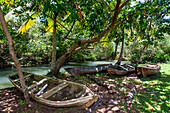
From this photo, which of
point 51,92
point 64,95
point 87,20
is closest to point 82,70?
point 87,20

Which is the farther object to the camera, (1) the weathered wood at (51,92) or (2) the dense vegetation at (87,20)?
(2) the dense vegetation at (87,20)

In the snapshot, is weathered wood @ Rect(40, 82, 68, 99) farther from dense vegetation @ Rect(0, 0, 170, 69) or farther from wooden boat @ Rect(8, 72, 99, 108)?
dense vegetation @ Rect(0, 0, 170, 69)

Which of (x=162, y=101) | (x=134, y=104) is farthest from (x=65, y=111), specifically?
(x=162, y=101)

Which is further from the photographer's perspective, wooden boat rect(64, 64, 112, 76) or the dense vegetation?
wooden boat rect(64, 64, 112, 76)

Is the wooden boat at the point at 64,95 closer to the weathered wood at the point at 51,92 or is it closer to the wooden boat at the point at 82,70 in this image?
the weathered wood at the point at 51,92

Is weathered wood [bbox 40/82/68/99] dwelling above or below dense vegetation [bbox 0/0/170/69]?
below

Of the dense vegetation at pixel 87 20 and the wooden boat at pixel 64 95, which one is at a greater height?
the dense vegetation at pixel 87 20

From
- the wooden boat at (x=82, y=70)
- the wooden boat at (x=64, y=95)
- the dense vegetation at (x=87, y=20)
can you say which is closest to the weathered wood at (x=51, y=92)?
the wooden boat at (x=64, y=95)

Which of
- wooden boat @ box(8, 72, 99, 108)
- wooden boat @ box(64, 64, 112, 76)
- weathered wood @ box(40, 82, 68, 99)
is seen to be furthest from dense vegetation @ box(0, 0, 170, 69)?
weathered wood @ box(40, 82, 68, 99)

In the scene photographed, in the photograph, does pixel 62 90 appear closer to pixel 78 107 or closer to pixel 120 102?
pixel 78 107

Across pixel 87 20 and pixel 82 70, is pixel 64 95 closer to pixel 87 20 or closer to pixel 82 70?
pixel 82 70

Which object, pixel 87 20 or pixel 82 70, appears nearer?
pixel 87 20

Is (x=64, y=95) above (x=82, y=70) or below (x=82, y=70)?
below

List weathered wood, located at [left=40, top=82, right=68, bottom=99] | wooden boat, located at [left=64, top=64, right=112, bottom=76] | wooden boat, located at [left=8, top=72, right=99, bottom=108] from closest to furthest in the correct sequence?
wooden boat, located at [left=8, top=72, right=99, bottom=108] → weathered wood, located at [left=40, top=82, right=68, bottom=99] → wooden boat, located at [left=64, top=64, right=112, bottom=76]
